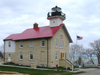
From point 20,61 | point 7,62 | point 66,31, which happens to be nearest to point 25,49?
point 20,61

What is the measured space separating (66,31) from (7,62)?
15.0 metres

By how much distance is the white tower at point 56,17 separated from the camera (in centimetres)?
3071

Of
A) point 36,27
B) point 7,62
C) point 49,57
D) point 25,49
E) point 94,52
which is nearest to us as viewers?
point 49,57

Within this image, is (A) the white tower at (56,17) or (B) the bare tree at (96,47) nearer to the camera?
(A) the white tower at (56,17)

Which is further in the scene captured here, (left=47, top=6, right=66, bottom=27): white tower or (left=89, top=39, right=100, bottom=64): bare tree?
(left=89, top=39, right=100, bottom=64): bare tree

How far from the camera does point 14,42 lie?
106 feet

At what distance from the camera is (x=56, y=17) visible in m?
30.9

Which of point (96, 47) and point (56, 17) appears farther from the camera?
point (96, 47)

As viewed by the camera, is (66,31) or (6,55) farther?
(6,55)

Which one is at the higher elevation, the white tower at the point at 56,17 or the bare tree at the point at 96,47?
the white tower at the point at 56,17

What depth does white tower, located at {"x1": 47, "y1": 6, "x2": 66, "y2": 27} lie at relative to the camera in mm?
30714

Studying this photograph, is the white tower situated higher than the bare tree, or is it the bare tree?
the white tower

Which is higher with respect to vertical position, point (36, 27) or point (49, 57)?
point (36, 27)

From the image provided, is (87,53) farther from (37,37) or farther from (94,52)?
(37,37)
